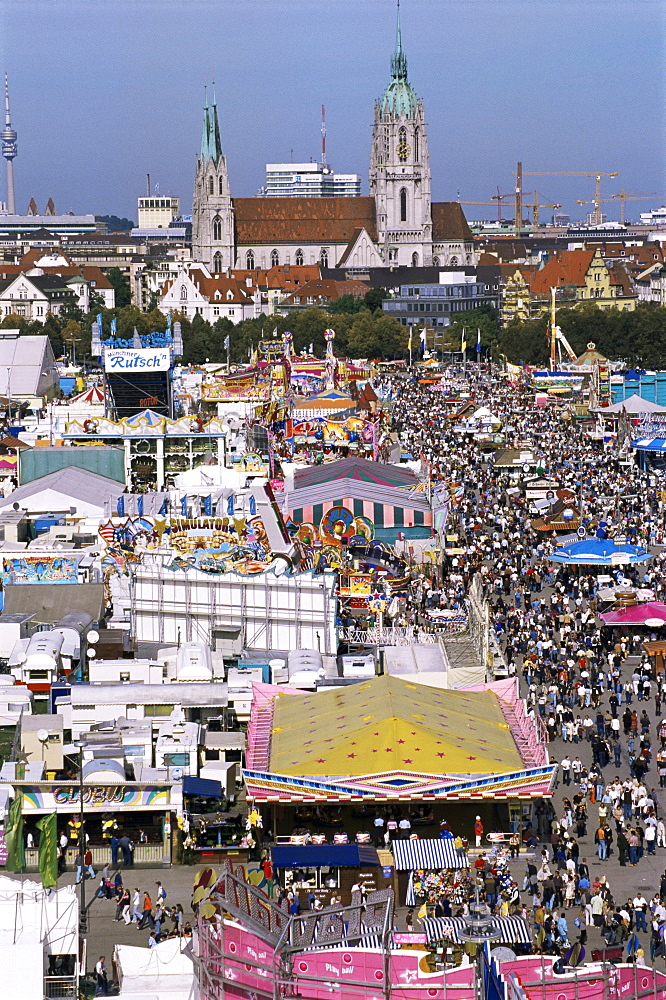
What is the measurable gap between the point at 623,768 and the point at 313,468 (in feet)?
70.6

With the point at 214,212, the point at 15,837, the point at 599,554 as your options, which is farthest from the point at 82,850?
the point at 214,212

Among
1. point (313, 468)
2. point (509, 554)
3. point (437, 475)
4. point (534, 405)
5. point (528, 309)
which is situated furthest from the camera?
point (528, 309)

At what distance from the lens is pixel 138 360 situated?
51.9m

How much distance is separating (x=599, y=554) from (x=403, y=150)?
412 feet

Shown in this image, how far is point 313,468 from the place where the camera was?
45.8 meters

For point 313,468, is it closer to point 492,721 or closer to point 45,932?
point 492,721

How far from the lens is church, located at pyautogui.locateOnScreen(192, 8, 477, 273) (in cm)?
15475

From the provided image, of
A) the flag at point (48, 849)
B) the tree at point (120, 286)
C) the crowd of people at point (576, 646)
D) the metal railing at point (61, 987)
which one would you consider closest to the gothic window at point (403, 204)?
the tree at point (120, 286)

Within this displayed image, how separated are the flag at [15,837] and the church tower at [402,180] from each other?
13541 centimetres

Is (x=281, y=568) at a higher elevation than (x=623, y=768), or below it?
higher

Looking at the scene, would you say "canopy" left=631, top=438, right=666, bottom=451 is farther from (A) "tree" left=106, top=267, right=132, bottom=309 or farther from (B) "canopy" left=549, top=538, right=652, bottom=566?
(A) "tree" left=106, top=267, right=132, bottom=309

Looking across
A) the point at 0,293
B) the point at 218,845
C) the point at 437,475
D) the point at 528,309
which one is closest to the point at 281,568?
the point at 218,845

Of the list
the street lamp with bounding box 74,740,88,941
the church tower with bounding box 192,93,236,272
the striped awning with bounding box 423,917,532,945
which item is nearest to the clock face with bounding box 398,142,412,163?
the church tower with bounding box 192,93,236,272

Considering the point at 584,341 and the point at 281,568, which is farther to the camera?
the point at 584,341
